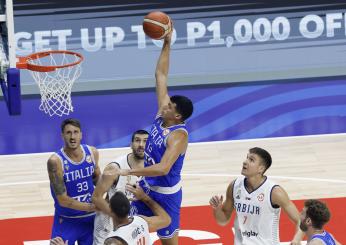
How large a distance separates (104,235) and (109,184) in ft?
1.56

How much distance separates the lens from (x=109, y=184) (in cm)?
856

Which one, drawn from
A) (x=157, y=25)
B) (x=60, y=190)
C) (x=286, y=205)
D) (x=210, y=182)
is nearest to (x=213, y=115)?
(x=210, y=182)

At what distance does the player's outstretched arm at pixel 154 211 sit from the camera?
337 inches

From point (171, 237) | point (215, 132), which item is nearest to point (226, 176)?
point (215, 132)

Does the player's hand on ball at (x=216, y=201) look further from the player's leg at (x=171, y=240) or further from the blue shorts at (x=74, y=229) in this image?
the blue shorts at (x=74, y=229)

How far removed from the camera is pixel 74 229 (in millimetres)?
8852

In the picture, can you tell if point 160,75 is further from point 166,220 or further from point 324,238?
point 324,238

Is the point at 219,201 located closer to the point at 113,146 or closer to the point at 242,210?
the point at 242,210

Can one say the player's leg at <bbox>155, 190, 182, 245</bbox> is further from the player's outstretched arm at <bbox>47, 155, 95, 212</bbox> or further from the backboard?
the backboard

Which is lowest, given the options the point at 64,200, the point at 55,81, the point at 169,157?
the point at 64,200

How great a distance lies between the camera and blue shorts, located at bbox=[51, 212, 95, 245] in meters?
8.84

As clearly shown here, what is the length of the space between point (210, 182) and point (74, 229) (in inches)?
152

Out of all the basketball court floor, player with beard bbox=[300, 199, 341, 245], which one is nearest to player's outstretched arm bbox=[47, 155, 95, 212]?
the basketball court floor

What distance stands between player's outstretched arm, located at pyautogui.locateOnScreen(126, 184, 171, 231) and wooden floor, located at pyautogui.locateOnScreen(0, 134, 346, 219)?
2.98m
